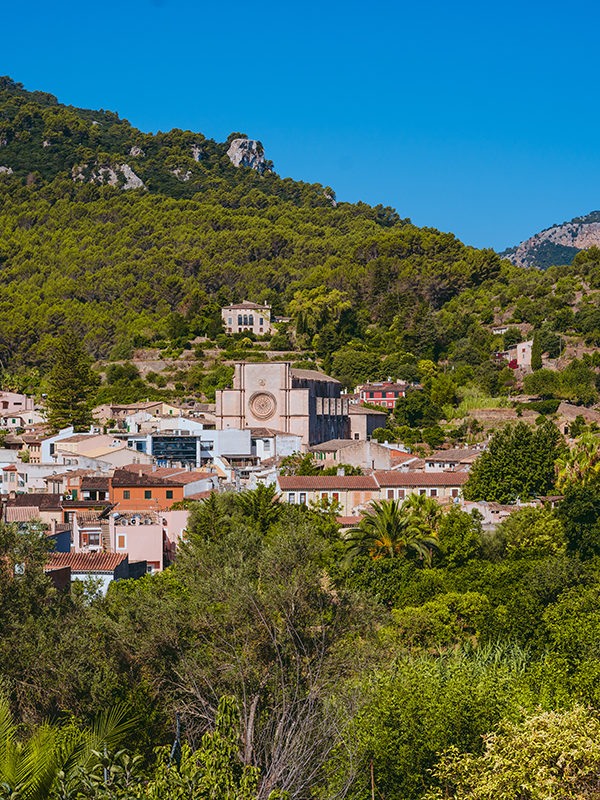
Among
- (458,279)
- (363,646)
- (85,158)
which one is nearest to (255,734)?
(363,646)

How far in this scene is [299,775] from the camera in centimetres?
1138

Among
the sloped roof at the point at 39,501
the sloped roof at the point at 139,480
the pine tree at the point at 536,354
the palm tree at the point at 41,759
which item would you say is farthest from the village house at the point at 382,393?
the palm tree at the point at 41,759

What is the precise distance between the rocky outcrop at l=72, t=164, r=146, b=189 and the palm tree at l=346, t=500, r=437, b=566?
109320 mm

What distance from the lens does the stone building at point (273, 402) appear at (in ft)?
177

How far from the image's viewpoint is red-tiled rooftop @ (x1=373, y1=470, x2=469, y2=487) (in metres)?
36.2

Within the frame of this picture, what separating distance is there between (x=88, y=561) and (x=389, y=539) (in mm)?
9250

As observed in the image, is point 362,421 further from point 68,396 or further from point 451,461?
point 68,396

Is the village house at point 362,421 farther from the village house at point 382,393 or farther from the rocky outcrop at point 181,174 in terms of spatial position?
the rocky outcrop at point 181,174

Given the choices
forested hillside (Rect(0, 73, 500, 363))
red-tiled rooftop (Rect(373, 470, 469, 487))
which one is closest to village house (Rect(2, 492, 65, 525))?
red-tiled rooftop (Rect(373, 470, 469, 487))

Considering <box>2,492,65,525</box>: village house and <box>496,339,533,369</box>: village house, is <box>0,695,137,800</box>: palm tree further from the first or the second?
<box>496,339,533,369</box>: village house

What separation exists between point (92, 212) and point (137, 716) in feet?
358

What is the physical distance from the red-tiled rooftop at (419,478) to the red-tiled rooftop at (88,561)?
47.0 feet

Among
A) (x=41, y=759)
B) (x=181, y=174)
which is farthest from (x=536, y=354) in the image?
(x=181, y=174)

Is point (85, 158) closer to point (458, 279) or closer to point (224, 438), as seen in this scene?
point (458, 279)
